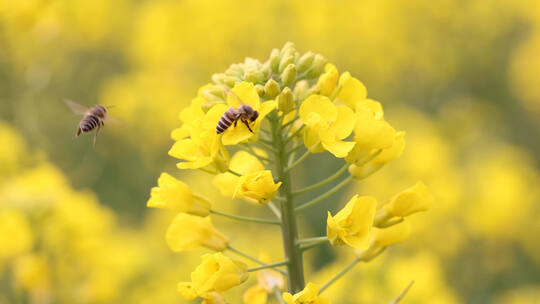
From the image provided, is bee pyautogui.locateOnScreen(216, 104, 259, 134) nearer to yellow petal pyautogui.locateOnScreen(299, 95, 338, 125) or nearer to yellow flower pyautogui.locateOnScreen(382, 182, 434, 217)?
yellow petal pyautogui.locateOnScreen(299, 95, 338, 125)

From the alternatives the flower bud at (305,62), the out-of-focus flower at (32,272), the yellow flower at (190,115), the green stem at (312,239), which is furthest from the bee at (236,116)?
the out-of-focus flower at (32,272)

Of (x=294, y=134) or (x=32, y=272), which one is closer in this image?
(x=294, y=134)

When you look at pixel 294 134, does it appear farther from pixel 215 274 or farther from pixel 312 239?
pixel 215 274

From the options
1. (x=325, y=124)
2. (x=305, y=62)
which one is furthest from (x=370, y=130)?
(x=305, y=62)

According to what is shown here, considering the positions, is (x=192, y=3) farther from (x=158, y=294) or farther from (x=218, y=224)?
(x=158, y=294)

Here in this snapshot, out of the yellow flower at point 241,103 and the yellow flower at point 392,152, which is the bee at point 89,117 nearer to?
the yellow flower at point 241,103

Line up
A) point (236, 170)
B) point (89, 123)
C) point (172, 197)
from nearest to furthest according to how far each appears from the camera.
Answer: point (172, 197) < point (236, 170) < point (89, 123)

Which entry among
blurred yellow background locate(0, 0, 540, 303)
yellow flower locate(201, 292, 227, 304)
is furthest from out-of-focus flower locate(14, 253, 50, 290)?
yellow flower locate(201, 292, 227, 304)

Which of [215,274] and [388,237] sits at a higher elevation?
[215,274]

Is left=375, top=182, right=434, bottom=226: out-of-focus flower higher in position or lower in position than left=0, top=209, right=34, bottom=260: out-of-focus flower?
lower
